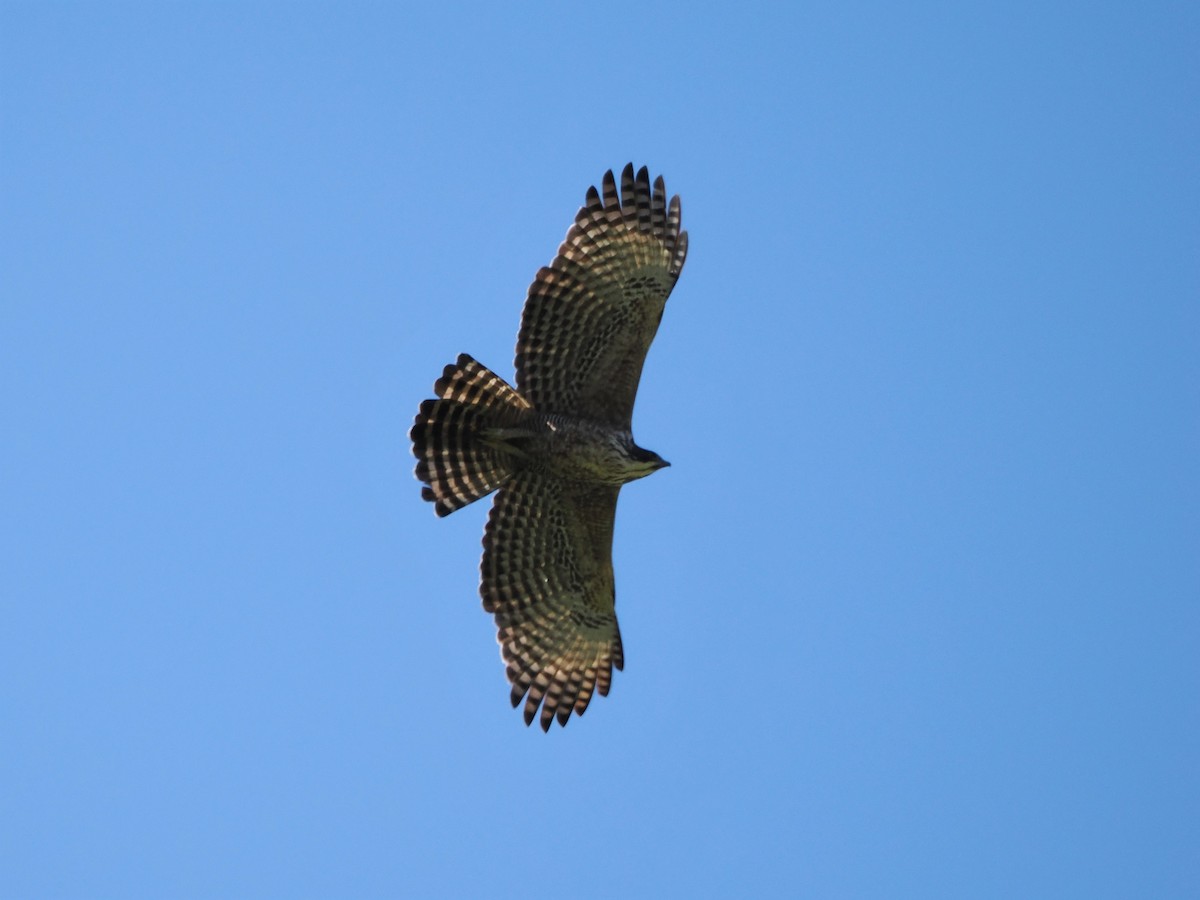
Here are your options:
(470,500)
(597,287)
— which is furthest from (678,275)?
(470,500)

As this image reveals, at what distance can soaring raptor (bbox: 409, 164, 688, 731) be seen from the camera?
41.3 feet

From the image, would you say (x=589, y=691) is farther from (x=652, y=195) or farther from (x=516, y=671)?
(x=652, y=195)

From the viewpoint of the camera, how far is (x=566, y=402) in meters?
12.8

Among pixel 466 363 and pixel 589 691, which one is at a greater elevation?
pixel 466 363

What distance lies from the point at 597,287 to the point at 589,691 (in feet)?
10.3

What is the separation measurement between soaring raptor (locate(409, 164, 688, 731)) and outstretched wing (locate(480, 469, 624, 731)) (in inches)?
0.6

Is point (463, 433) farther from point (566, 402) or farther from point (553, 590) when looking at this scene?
point (553, 590)

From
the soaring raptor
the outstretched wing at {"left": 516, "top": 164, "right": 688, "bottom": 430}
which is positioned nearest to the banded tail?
the soaring raptor

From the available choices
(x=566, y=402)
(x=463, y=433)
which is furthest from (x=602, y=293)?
(x=463, y=433)

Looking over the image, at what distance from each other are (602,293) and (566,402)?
2.74 ft

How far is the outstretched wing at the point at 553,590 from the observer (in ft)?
43.2

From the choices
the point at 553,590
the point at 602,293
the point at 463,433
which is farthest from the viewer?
the point at 553,590

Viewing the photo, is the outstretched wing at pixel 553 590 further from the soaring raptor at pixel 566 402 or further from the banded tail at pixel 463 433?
the banded tail at pixel 463 433

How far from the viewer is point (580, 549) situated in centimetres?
1341
